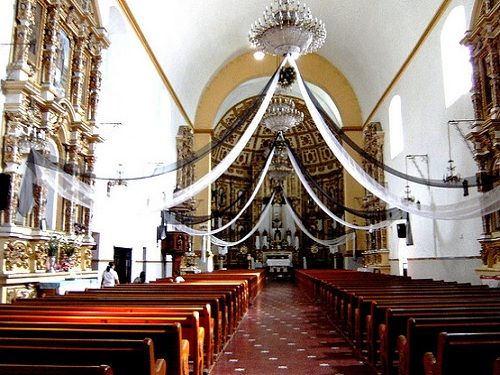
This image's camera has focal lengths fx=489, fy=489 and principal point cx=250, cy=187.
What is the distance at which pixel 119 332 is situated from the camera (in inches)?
142

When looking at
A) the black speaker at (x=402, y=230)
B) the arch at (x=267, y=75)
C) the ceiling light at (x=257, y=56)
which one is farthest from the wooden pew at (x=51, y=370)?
the ceiling light at (x=257, y=56)

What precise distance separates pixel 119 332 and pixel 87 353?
1.98 ft

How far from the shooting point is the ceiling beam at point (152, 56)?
45.4 ft

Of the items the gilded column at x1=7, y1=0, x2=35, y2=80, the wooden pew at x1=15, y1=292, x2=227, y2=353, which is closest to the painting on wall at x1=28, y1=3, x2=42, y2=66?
the gilded column at x1=7, y1=0, x2=35, y2=80

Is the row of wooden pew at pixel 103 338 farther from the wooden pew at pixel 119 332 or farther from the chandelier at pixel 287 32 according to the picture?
the chandelier at pixel 287 32

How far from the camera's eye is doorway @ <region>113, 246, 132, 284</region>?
14.1 metres

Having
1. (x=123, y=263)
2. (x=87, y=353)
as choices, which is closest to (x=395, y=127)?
(x=123, y=263)

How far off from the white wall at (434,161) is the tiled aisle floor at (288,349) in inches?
151

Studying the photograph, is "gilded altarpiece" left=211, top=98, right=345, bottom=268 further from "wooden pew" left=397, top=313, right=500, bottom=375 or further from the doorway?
"wooden pew" left=397, top=313, right=500, bottom=375

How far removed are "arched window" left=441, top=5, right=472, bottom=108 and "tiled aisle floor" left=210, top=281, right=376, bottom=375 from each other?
21.3ft

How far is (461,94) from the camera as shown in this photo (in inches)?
464

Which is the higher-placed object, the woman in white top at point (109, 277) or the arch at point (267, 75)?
the arch at point (267, 75)

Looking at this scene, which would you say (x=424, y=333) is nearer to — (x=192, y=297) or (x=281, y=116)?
(x=192, y=297)

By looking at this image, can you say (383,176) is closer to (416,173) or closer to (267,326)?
(416,173)
